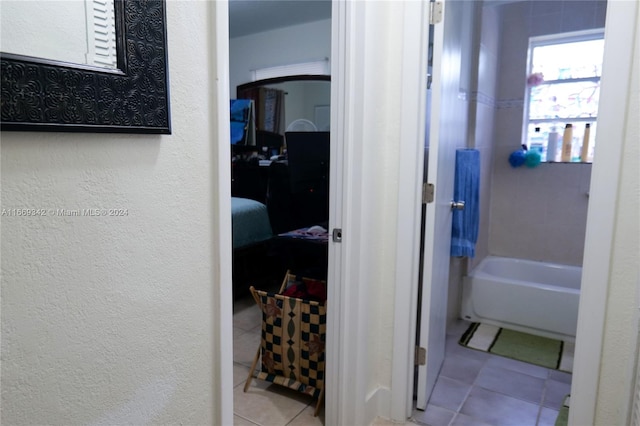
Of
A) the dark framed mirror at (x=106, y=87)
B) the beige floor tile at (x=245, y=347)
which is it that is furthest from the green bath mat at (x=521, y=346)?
the dark framed mirror at (x=106, y=87)

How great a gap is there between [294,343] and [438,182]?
1.05 meters

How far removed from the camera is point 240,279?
3.48 metres

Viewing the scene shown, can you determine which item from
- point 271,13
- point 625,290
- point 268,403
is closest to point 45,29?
point 625,290

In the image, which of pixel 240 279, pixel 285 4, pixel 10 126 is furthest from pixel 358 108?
pixel 285 4

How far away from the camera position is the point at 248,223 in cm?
352

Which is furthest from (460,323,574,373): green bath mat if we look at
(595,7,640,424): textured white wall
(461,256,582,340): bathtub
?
(595,7,640,424): textured white wall

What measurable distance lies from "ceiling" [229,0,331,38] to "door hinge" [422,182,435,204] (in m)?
2.72

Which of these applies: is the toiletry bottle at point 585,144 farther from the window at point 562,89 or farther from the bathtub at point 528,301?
the bathtub at point 528,301

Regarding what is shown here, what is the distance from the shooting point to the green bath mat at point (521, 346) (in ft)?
8.64

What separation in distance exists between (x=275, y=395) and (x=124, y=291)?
5.45ft

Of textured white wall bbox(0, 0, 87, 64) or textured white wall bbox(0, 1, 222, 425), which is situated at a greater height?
textured white wall bbox(0, 0, 87, 64)

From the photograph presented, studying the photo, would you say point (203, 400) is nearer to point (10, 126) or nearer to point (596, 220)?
point (10, 126)

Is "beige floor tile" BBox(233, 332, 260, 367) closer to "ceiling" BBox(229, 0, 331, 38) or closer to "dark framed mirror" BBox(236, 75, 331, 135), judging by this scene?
"dark framed mirror" BBox(236, 75, 331, 135)

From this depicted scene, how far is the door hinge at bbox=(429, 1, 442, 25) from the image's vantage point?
1.80 m
